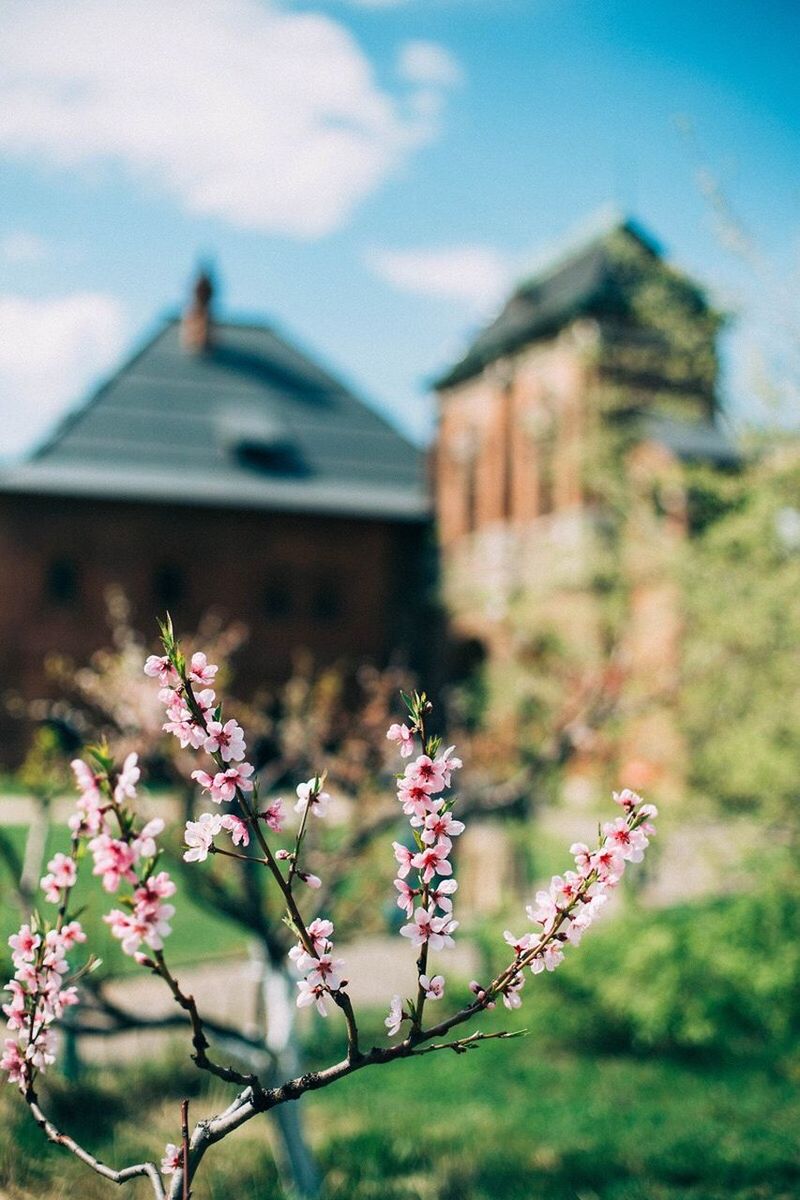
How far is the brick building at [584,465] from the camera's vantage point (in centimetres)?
1079

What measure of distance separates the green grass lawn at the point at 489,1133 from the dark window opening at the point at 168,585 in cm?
2164

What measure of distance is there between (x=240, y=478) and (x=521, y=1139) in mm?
24227

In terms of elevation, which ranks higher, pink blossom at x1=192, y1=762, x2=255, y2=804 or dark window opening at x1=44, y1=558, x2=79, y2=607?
dark window opening at x1=44, y1=558, x2=79, y2=607

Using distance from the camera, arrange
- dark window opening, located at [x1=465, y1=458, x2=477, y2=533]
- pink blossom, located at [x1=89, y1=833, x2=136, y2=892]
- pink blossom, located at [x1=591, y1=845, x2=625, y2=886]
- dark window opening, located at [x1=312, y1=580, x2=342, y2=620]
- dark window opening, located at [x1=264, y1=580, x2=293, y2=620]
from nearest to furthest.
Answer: pink blossom, located at [x1=89, y1=833, x2=136, y2=892] → pink blossom, located at [x1=591, y1=845, x2=625, y2=886] → dark window opening, located at [x1=264, y1=580, x2=293, y2=620] → dark window opening, located at [x1=312, y1=580, x2=342, y2=620] → dark window opening, located at [x1=465, y1=458, x2=477, y2=533]

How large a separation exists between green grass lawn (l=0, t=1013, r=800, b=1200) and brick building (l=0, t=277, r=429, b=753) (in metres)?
21.5

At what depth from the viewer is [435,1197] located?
547 cm

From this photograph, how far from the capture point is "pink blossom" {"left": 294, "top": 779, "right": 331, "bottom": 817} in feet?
8.13

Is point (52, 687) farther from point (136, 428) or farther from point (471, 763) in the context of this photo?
point (471, 763)

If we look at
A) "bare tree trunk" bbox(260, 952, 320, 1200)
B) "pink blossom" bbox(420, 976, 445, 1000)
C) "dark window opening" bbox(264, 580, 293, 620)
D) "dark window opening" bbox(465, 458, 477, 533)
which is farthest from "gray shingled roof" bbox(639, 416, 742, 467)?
"pink blossom" bbox(420, 976, 445, 1000)

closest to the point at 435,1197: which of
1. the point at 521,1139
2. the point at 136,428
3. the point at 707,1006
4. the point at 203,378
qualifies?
the point at 521,1139

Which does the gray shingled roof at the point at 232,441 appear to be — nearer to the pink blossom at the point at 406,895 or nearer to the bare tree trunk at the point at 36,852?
the bare tree trunk at the point at 36,852

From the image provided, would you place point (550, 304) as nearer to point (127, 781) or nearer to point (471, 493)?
point (471, 493)

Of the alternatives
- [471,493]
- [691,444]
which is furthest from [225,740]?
[471,493]

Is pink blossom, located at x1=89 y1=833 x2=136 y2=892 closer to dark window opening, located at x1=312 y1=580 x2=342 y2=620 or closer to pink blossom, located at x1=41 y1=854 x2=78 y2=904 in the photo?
pink blossom, located at x1=41 y1=854 x2=78 y2=904
